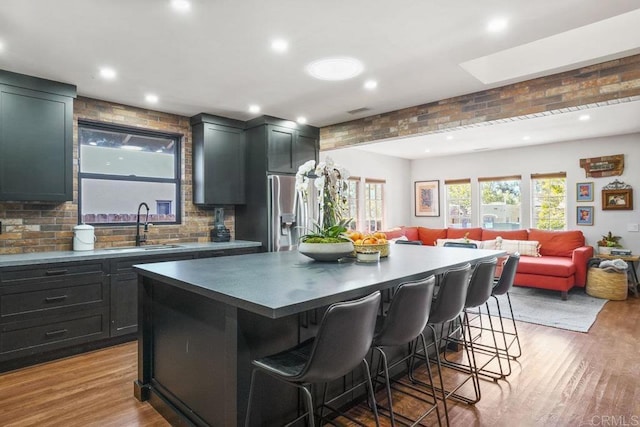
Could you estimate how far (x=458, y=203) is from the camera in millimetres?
8172

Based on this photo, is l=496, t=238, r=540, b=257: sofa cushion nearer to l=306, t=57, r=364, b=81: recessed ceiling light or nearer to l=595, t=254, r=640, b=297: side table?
l=595, t=254, r=640, b=297: side table

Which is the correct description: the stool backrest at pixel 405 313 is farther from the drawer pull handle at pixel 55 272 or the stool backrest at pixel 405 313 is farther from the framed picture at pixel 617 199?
the framed picture at pixel 617 199

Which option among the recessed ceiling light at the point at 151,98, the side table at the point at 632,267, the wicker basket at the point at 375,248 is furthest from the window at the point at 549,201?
the recessed ceiling light at the point at 151,98

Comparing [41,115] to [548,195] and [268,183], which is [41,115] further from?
[548,195]

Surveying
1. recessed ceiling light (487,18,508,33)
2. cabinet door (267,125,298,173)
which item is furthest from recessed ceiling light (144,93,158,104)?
recessed ceiling light (487,18,508,33)

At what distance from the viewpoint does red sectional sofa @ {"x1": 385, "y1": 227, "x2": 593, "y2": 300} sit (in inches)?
212

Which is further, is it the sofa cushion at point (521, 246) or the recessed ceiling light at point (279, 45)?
the sofa cushion at point (521, 246)

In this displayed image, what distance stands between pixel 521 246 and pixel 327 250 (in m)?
5.08

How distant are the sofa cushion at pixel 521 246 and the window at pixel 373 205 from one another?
2408mm

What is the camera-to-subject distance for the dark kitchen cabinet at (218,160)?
4.69 m

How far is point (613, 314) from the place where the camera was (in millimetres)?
4516

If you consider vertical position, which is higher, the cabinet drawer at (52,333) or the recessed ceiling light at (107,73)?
the recessed ceiling light at (107,73)

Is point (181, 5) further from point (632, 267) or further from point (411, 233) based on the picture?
point (632, 267)

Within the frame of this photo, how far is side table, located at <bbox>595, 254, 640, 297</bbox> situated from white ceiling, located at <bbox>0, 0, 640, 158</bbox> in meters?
3.94
